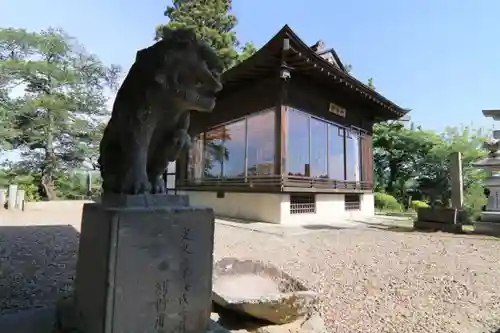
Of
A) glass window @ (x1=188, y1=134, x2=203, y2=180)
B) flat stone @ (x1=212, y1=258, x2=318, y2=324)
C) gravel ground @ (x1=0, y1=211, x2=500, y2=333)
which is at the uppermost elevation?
glass window @ (x1=188, y1=134, x2=203, y2=180)

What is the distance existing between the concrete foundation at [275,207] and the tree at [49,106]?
9086 mm

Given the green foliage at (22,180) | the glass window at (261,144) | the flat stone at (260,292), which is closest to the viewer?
the flat stone at (260,292)

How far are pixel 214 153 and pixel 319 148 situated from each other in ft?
13.9

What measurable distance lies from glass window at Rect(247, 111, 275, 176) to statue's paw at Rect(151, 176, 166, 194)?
23.6ft

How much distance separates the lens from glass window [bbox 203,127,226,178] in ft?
38.9

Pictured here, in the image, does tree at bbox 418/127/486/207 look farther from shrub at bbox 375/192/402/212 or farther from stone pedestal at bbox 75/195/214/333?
stone pedestal at bbox 75/195/214/333

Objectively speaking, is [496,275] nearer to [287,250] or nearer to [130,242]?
[287,250]

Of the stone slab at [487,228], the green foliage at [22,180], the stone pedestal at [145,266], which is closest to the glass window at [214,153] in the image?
the stone slab at [487,228]

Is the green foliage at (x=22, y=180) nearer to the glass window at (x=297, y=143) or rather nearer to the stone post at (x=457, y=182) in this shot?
the glass window at (x=297, y=143)

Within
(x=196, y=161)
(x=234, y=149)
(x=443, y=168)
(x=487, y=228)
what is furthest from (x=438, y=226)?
(x=443, y=168)

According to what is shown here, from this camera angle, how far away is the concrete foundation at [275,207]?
29.1ft

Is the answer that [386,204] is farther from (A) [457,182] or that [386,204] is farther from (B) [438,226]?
(B) [438,226]

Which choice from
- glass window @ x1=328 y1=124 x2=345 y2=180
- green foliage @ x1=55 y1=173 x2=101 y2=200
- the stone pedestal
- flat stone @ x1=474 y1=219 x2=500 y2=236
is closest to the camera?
the stone pedestal

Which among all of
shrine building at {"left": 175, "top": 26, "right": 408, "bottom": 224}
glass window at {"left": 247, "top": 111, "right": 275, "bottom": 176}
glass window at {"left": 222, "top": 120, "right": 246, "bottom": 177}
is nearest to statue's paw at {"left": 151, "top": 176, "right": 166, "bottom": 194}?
shrine building at {"left": 175, "top": 26, "right": 408, "bottom": 224}
